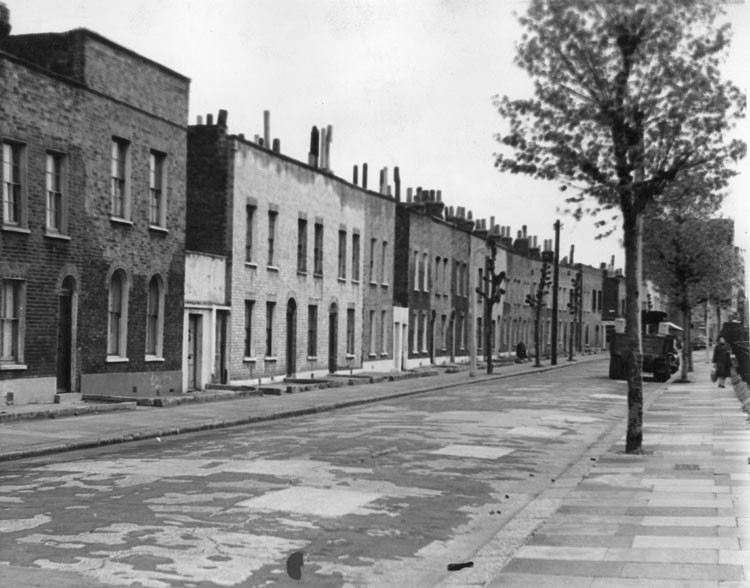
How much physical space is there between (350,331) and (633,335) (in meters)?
28.9

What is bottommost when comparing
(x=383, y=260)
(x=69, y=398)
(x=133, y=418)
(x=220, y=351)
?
(x=133, y=418)

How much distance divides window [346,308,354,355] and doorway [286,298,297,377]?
6.08 m

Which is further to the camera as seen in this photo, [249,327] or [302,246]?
[302,246]

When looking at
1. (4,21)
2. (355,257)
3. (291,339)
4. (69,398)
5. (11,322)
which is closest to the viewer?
(11,322)

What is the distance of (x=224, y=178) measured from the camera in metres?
33.6

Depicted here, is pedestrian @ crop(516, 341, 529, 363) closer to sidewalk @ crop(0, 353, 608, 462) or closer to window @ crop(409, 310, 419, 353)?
window @ crop(409, 310, 419, 353)

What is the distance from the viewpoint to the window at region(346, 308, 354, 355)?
44.8 m

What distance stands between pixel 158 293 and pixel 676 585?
76.0 ft

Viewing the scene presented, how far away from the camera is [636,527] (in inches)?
391

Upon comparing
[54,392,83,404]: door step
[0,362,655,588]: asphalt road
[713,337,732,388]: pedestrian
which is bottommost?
[0,362,655,588]: asphalt road

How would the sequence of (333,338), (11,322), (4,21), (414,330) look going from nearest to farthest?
(11,322) < (4,21) < (333,338) < (414,330)

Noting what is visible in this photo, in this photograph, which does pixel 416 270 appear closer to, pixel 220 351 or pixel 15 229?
pixel 220 351

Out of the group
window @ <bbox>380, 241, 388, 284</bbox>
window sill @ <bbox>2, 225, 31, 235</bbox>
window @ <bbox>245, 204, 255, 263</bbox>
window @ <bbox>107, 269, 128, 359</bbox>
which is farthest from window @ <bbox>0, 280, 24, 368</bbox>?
window @ <bbox>380, 241, 388, 284</bbox>

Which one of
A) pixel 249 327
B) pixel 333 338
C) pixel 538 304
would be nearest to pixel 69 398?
pixel 249 327
